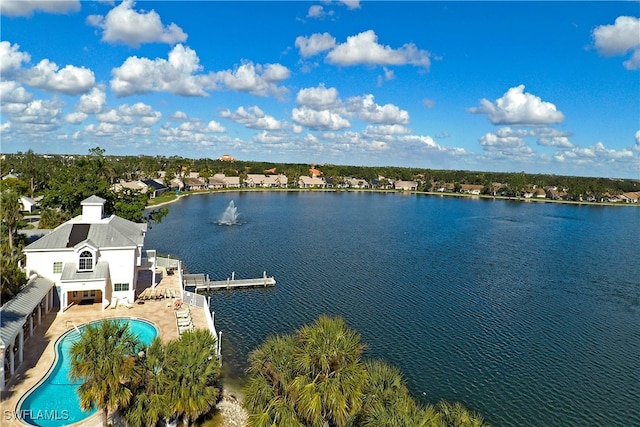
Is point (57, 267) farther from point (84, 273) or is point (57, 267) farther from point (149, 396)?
point (149, 396)

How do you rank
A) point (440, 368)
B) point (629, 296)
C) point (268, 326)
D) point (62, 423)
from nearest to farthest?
point (62, 423), point (440, 368), point (268, 326), point (629, 296)

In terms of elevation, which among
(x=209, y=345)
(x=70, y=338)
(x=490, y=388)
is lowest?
(x=490, y=388)

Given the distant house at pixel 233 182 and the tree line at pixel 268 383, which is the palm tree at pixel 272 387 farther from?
the distant house at pixel 233 182

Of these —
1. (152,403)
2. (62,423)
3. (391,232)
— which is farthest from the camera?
(391,232)

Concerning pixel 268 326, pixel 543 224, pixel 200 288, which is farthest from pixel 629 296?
pixel 543 224

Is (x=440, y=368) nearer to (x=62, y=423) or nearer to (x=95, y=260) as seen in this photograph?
(x=62, y=423)

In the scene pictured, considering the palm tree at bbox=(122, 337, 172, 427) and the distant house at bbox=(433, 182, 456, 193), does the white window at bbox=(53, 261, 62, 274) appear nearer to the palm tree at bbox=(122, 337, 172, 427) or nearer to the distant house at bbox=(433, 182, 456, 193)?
the palm tree at bbox=(122, 337, 172, 427)

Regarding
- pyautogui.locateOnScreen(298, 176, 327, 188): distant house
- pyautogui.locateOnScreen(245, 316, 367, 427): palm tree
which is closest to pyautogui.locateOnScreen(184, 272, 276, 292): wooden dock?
pyautogui.locateOnScreen(245, 316, 367, 427): palm tree
